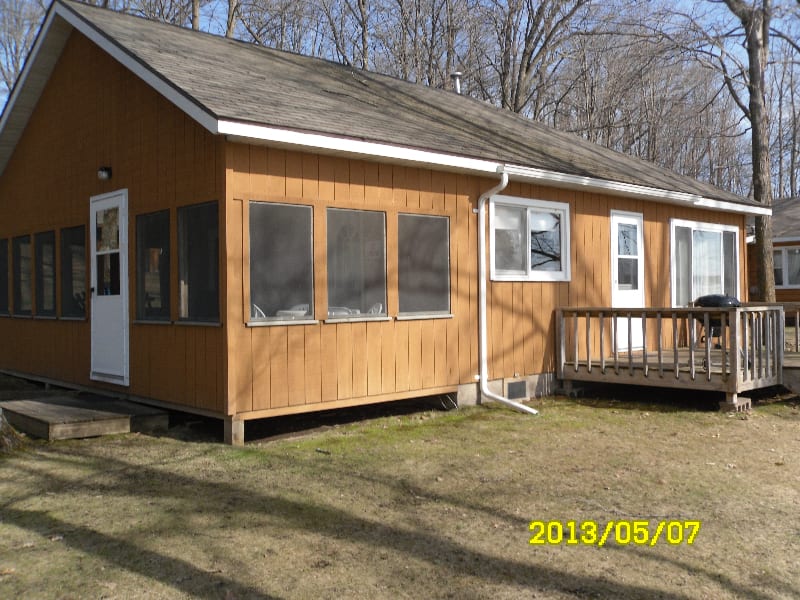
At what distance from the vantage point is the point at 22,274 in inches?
459

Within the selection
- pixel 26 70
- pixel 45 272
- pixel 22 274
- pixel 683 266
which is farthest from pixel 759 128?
pixel 22 274

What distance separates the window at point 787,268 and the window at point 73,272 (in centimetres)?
2118

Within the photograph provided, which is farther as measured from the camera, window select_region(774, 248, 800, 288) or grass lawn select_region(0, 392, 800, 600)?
window select_region(774, 248, 800, 288)

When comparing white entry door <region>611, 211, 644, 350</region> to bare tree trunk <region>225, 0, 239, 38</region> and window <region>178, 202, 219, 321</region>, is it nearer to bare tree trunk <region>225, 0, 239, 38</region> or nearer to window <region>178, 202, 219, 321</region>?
window <region>178, 202, 219, 321</region>

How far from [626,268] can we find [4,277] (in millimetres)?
9667

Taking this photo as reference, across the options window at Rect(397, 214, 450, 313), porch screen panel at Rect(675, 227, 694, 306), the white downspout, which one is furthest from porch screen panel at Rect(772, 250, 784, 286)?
window at Rect(397, 214, 450, 313)

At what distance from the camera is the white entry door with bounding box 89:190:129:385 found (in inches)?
351

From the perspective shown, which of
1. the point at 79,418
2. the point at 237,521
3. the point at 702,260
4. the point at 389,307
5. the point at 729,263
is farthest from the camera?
the point at 729,263

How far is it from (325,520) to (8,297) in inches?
358

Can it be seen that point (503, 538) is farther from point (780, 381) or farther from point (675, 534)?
point (780, 381)

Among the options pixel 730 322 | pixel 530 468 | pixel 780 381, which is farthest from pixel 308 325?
pixel 780 381

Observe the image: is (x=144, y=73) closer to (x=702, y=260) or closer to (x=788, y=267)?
(x=702, y=260)

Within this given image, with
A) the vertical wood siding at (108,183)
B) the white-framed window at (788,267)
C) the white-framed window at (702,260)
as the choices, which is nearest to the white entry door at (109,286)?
the vertical wood siding at (108,183)

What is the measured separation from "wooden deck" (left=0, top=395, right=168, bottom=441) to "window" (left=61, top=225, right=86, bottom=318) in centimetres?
179
